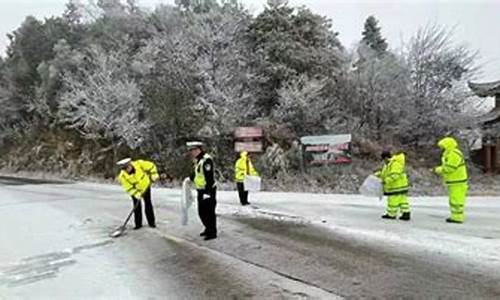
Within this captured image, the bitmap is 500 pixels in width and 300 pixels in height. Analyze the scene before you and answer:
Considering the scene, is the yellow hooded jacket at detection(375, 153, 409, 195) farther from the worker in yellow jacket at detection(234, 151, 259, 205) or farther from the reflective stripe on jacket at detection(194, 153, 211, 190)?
the worker in yellow jacket at detection(234, 151, 259, 205)

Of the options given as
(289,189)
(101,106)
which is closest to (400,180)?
(289,189)

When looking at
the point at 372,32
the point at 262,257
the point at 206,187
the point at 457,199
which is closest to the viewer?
the point at 262,257

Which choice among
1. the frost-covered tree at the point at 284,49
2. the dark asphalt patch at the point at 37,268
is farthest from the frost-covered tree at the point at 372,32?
the dark asphalt patch at the point at 37,268

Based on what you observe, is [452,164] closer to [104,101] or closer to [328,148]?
[328,148]

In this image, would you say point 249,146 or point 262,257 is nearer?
point 262,257

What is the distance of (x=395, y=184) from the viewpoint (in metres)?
12.3

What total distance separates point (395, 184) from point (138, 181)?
5.31m

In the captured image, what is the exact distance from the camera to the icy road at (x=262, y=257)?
23.0 ft

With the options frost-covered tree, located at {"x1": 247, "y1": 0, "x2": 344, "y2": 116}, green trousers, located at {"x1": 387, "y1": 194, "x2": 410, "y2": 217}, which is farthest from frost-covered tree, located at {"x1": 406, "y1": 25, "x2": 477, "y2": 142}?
green trousers, located at {"x1": 387, "y1": 194, "x2": 410, "y2": 217}

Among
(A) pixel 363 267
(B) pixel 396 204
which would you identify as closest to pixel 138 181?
(B) pixel 396 204

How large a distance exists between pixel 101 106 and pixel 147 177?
74.1 ft

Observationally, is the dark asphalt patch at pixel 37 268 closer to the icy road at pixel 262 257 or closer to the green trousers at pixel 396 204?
the icy road at pixel 262 257

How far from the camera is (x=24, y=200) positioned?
20.5 meters

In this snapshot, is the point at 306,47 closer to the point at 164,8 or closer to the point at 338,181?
the point at 338,181
